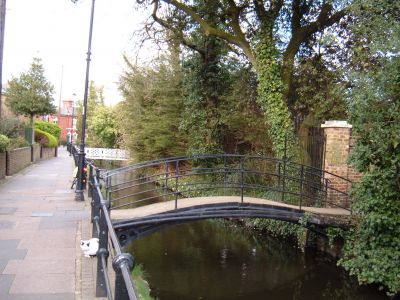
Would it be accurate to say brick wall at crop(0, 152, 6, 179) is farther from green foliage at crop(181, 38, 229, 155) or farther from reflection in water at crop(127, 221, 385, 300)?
green foliage at crop(181, 38, 229, 155)

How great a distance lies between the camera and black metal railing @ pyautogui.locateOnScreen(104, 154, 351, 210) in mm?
9883

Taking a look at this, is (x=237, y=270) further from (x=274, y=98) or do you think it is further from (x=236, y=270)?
(x=274, y=98)

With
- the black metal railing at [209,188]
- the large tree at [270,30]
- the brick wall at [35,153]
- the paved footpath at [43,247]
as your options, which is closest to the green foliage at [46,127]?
the brick wall at [35,153]

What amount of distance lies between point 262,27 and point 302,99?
9.10 ft

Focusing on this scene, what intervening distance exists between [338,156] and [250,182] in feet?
17.6

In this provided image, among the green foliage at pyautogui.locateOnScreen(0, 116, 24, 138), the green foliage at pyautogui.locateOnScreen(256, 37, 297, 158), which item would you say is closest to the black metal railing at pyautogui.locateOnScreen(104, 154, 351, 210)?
the green foliage at pyautogui.locateOnScreen(256, 37, 297, 158)

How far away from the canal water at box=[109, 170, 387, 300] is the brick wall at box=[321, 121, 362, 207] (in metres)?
1.76

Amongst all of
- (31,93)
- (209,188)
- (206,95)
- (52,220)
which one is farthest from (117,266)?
(31,93)

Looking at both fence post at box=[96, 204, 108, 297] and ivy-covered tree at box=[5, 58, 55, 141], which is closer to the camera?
fence post at box=[96, 204, 108, 297]

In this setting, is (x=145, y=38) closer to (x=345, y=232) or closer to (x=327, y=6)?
(x=327, y=6)

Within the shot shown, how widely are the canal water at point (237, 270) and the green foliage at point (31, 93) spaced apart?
882 inches

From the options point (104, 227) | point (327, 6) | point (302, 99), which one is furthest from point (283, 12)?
point (104, 227)

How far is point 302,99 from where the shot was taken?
15.5m

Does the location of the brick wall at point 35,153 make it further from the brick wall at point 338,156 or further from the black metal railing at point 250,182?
the brick wall at point 338,156
